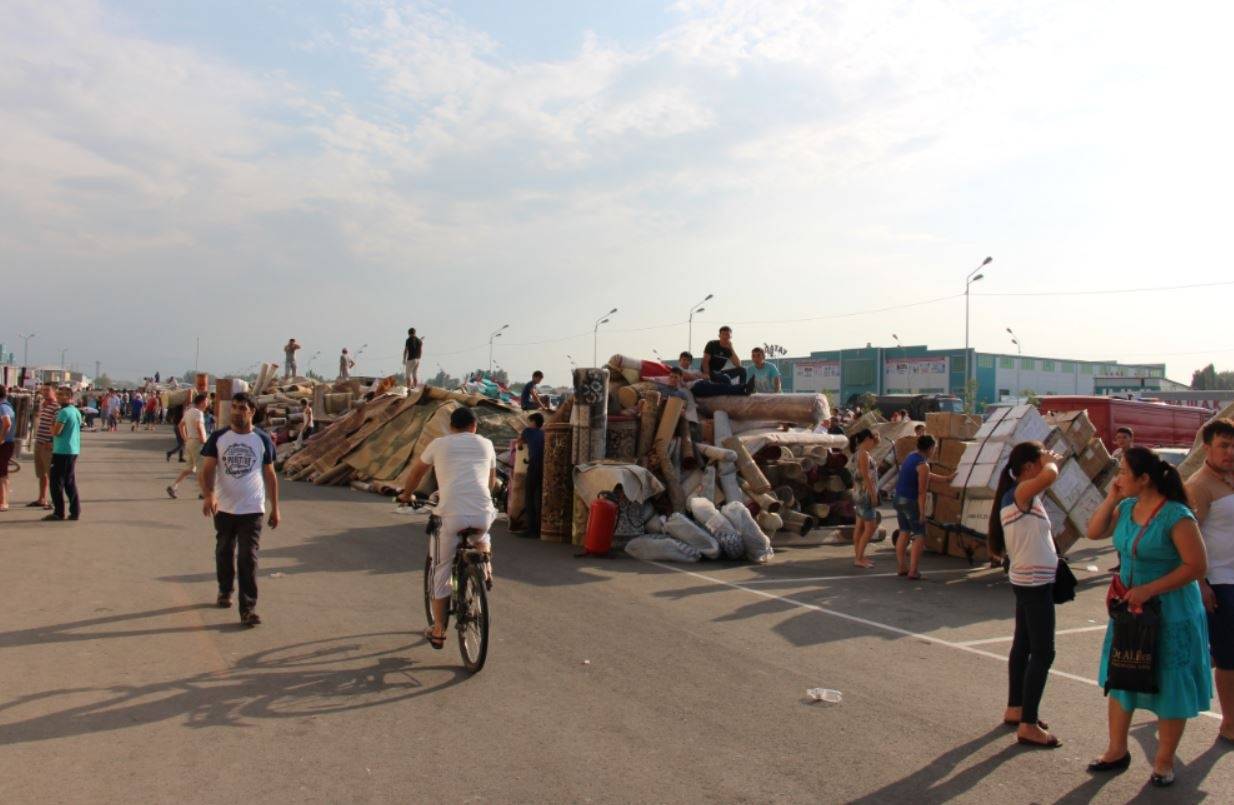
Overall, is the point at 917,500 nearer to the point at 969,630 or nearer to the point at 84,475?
the point at 969,630

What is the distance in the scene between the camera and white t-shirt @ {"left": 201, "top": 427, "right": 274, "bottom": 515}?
26.3 ft

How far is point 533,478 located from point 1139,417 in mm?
20737

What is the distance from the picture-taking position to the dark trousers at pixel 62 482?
1359 cm

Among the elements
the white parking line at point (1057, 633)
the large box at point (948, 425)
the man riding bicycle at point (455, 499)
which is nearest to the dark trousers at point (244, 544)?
the man riding bicycle at point (455, 499)

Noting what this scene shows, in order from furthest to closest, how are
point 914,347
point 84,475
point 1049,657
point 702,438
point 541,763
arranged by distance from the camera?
point 914,347, point 84,475, point 702,438, point 1049,657, point 541,763

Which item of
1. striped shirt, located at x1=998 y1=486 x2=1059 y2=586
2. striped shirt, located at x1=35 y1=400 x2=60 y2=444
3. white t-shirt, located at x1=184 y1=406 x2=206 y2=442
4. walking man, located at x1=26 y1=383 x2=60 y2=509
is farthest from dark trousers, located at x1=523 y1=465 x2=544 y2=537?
striped shirt, located at x1=998 y1=486 x2=1059 y2=586

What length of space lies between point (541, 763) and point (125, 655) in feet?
12.6

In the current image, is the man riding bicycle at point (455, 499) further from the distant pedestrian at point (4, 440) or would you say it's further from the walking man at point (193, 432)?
the walking man at point (193, 432)

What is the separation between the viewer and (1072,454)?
12.3 meters

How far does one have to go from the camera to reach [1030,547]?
5.70m

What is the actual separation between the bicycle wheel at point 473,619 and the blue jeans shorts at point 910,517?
21.1ft

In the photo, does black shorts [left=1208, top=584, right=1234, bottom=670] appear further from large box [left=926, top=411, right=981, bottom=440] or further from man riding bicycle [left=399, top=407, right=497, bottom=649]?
large box [left=926, top=411, right=981, bottom=440]

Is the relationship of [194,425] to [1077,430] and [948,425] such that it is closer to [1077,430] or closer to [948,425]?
[948,425]

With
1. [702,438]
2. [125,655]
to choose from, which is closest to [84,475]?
[702,438]
